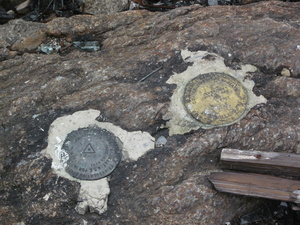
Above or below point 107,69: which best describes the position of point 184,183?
below

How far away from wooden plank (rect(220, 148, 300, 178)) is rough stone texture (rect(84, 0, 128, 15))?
13.7 ft

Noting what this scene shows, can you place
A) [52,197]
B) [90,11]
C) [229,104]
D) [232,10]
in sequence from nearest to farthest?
[52,197], [229,104], [232,10], [90,11]

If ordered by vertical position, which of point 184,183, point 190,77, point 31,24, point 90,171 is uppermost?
point 31,24

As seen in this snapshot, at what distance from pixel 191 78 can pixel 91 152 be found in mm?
1470

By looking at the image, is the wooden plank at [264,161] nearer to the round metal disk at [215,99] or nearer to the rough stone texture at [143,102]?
the rough stone texture at [143,102]

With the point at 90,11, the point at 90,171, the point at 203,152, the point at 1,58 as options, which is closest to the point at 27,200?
the point at 90,171

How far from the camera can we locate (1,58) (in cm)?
451

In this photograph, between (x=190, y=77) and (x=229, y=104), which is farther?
(x=190, y=77)

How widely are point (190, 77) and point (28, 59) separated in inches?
86.3

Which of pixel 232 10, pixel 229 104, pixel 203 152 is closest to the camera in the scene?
pixel 203 152

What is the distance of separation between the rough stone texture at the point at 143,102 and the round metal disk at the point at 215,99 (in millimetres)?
140

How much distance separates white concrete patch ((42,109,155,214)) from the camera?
303cm

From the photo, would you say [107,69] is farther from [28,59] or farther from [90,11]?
[90,11]

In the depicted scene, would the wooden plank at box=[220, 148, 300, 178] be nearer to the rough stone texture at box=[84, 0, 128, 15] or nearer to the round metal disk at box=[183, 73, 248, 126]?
the round metal disk at box=[183, 73, 248, 126]
